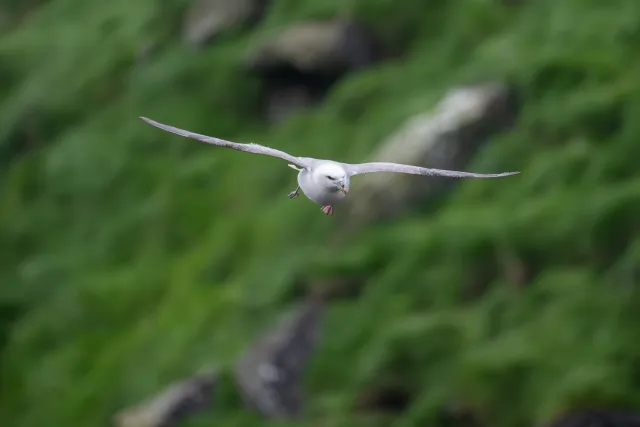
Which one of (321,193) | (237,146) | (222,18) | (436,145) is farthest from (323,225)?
(321,193)

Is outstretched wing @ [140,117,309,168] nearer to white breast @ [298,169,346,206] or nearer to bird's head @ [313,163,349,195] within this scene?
white breast @ [298,169,346,206]

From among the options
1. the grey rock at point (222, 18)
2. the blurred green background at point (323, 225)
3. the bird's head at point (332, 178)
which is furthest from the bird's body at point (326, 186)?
the grey rock at point (222, 18)

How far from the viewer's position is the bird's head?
30.3ft

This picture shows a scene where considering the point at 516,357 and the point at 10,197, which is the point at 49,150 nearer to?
the point at 10,197

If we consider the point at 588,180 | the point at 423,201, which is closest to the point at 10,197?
the point at 423,201

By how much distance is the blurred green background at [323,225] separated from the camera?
14117 millimetres

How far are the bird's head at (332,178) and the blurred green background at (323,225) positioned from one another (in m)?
4.48

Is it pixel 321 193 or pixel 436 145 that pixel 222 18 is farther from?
pixel 321 193

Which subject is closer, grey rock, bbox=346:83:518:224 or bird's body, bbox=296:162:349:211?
bird's body, bbox=296:162:349:211

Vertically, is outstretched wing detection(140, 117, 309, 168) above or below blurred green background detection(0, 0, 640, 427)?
below

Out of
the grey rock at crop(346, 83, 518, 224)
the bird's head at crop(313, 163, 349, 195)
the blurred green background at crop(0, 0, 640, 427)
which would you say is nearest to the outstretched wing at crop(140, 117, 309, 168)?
the bird's head at crop(313, 163, 349, 195)

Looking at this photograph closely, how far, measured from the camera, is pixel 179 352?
18172mm

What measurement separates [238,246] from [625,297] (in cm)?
731

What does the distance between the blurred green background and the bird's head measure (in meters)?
4.48
